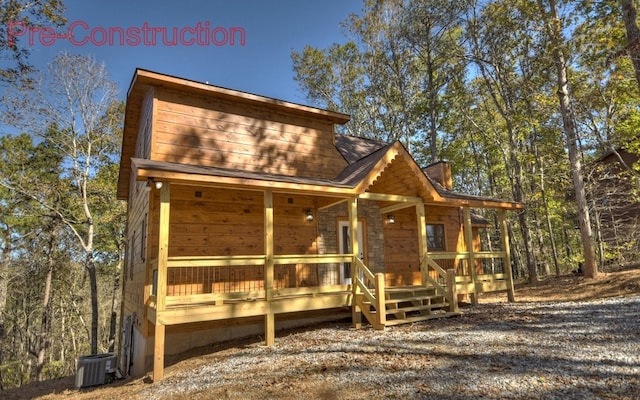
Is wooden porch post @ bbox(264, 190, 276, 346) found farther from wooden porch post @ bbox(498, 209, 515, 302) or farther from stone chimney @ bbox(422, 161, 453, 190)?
stone chimney @ bbox(422, 161, 453, 190)

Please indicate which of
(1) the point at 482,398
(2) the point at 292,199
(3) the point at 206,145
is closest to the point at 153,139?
(3) the point at 206,145

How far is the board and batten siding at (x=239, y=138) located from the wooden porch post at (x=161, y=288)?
2470 mm

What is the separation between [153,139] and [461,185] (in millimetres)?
27406

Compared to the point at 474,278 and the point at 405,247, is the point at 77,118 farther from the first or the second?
the point at 474,278

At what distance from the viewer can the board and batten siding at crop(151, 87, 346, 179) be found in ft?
28.6

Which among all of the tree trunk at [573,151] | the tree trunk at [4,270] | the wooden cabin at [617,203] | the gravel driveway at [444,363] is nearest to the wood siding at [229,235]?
the gravel driveway at [444,363]

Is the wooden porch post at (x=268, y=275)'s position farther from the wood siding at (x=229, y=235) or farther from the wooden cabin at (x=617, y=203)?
the wooden cabin at (x=617, y=203)

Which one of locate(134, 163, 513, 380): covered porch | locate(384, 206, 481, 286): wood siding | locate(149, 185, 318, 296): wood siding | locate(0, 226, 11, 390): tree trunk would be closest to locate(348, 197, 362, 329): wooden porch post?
locate(134, 163, 513, 380): covered porch

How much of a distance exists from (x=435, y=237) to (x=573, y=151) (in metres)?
5.87

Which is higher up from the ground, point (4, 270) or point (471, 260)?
point (4, 270)

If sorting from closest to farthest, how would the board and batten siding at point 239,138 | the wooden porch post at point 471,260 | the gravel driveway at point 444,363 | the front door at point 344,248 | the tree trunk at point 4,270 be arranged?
the gravel driveway at point 444,363 < the board and batten siding at point 239,138 < the wooden porch post at point 471,260 < the front door at point 344,248 < the tree trunk at point 4,270

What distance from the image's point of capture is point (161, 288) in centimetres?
611

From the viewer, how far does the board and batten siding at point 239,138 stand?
8727 millimetres

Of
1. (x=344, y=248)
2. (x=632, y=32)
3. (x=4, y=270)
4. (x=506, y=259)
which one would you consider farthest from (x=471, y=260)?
(x=4, y=270)
